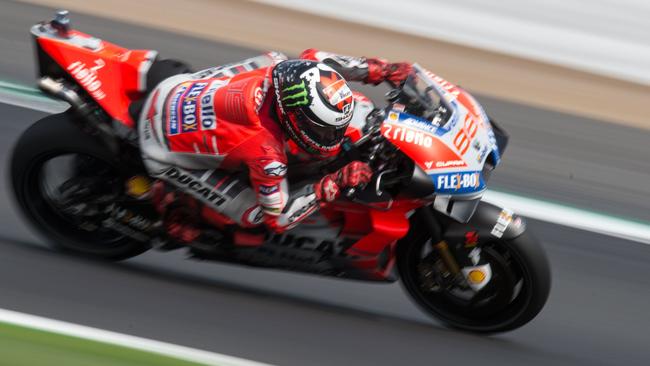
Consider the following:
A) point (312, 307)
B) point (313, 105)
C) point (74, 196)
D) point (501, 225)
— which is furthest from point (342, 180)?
point (74, 196)

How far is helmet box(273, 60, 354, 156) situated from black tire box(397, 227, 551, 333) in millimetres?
879

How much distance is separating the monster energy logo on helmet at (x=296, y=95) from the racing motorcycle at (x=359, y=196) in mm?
449

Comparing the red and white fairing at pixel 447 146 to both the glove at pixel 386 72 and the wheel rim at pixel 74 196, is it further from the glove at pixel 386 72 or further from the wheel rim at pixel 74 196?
the wheel rim at pixel 74 196

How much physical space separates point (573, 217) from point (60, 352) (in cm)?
399

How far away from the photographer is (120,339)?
486 cm

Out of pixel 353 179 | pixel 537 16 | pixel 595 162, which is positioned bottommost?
pixel 595 162

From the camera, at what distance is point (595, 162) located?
8.04 m

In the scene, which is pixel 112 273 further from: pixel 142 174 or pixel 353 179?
pixel 353 179

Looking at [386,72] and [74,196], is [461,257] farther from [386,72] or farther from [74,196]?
[74,196]

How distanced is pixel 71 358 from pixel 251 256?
132cm

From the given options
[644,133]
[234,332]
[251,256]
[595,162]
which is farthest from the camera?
[644,133]

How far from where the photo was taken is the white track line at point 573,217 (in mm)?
7148

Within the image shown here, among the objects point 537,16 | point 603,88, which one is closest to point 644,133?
point 603,88

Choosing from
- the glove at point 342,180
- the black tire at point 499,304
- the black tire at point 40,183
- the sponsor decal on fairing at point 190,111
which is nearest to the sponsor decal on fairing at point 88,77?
the black tire at point 40,183
